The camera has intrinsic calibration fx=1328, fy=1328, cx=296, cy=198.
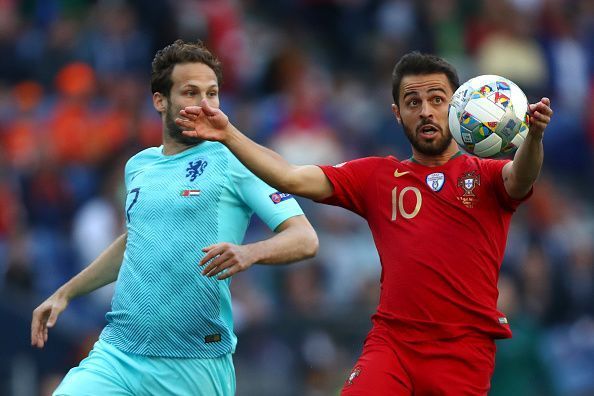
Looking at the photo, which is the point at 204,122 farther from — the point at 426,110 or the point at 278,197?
the point at 426,110

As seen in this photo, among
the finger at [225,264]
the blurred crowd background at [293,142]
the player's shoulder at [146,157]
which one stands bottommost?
the blurred crowd background at [293,142]

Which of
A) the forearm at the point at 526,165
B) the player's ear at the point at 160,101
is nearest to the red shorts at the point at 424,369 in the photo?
the forearm at the point at 526,165

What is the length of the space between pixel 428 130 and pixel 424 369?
137 centimetres

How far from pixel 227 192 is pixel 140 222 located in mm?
552

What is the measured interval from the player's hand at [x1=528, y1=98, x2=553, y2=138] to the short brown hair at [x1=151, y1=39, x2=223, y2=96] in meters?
2.07

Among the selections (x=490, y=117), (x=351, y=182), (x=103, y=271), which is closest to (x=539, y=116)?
(x=490, y=117)

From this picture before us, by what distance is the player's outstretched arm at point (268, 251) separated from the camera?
6914mm

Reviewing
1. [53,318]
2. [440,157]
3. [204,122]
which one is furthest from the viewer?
[53,318]

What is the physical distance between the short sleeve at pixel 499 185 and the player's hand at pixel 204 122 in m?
1.58

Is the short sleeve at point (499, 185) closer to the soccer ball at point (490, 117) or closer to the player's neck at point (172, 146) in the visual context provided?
the soccer ball at point (490, 117)

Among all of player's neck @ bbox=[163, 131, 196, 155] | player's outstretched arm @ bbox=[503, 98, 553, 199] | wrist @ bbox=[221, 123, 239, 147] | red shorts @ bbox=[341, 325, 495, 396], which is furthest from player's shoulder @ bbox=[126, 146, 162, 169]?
player's outstretched arm @ bbox=[503, 98, 553, 199]

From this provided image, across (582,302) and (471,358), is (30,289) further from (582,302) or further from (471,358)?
(471,358)

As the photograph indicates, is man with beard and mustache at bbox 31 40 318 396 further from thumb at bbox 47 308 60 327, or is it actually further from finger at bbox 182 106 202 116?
finger at bbox 182 106 202 116

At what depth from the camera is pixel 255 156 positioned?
7.17 metres
